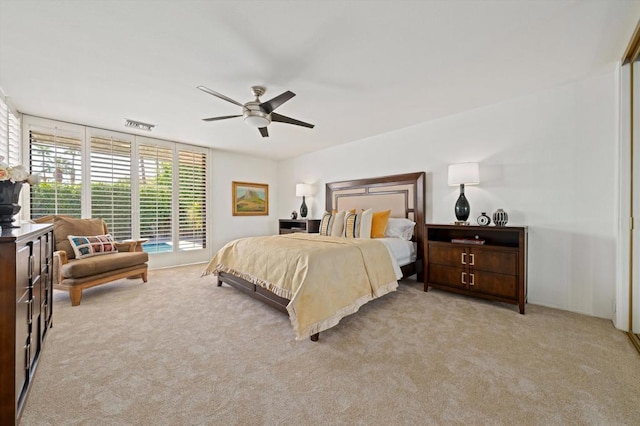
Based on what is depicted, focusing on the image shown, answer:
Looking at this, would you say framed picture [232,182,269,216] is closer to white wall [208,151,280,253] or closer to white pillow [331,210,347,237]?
white wall [208,151,280,253]

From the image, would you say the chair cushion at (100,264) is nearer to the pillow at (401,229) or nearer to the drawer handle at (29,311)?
the drawer handle at (29,311)

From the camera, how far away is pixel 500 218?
3152 millimetres

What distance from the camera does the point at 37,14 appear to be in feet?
6.14

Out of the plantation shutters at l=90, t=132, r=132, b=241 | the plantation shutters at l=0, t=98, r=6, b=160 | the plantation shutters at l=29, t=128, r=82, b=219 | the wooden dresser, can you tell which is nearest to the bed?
the wooden dresser

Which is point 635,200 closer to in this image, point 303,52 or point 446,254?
point 446,254

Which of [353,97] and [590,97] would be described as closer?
[590,97]

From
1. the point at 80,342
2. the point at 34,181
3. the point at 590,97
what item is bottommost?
the point at 80,342

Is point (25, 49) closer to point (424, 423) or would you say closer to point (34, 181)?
point (34, 181)

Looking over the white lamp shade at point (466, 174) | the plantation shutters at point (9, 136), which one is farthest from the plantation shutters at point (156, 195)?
the white lamp shade at point (466, 174)

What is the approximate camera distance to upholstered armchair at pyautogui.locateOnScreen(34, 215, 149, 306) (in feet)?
10.1

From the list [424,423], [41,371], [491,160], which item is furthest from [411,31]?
[41,371]

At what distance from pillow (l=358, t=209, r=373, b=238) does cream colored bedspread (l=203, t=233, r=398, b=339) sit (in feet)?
2.20

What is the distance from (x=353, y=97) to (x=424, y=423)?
323 centimetres

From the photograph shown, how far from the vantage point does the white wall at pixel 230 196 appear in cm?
590
